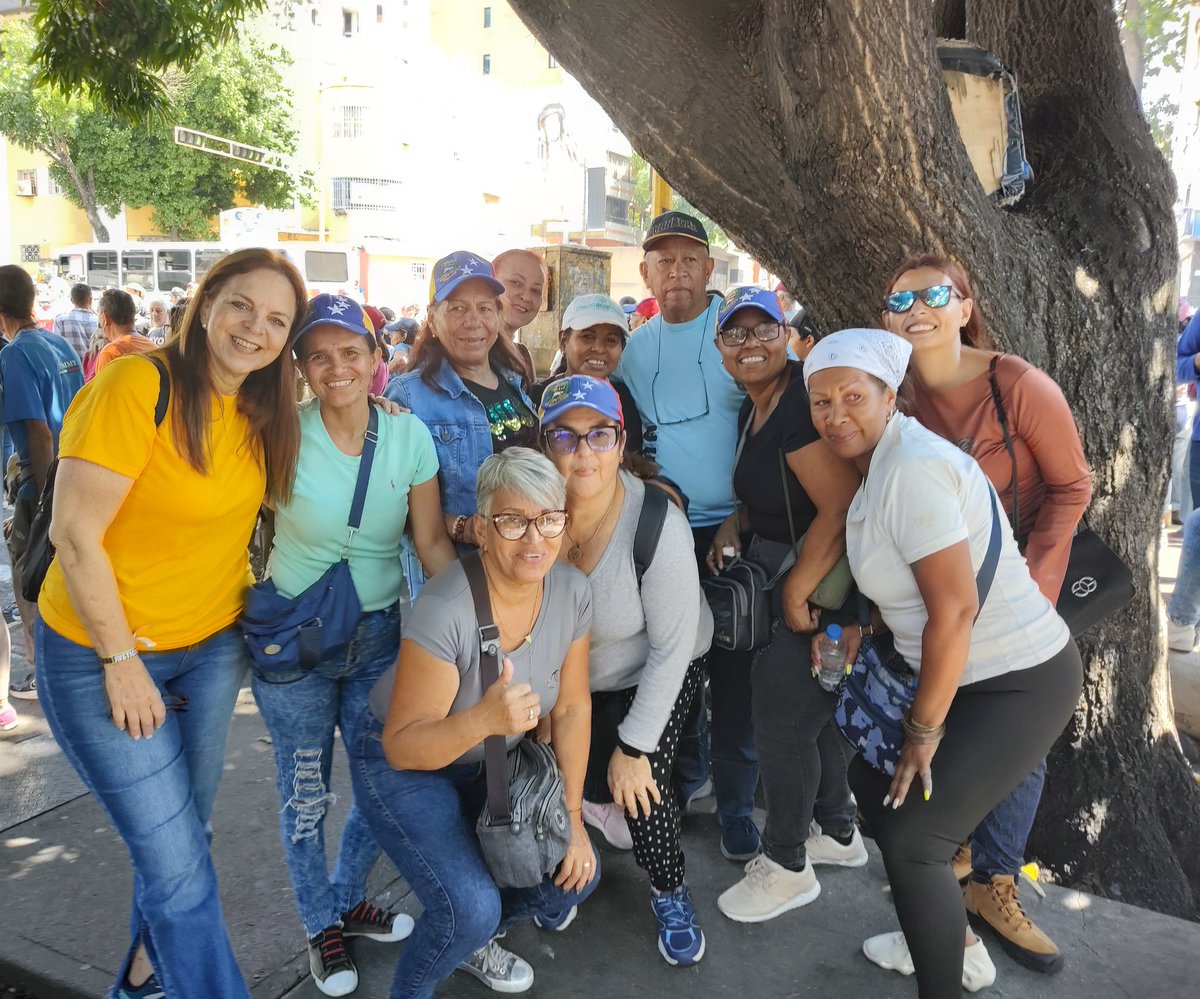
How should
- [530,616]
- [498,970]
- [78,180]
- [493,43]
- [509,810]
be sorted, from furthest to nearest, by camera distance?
[493,43] < [78,180] < [498,970] < [530,616] < [509,810]

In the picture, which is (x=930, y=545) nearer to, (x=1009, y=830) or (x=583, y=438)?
(x=583, y=438)

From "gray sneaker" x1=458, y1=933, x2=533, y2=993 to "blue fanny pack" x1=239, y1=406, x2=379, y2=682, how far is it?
1.01m

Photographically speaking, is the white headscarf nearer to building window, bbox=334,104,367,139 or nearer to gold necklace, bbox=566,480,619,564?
gold necklace, bbox=566,480,619,564

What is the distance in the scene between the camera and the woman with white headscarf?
2.18 metres

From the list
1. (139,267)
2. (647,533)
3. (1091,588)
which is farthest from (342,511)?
(139,267)

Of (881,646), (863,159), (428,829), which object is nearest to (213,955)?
(428,829)

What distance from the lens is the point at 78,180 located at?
109 feet

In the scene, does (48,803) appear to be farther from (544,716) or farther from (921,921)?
(921,921)

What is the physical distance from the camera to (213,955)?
7.45 ft

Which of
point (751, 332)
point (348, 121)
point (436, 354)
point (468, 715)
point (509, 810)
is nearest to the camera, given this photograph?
point (468, 715)

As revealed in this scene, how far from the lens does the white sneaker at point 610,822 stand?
3402 mm

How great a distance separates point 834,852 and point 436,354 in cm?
232

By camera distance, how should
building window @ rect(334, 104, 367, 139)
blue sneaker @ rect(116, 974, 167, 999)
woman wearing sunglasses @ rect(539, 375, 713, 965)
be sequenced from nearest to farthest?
blue sneaker @ rect(116, 974, 167, 999), woman wearing sunglasses @ rect(539, 375, 713, 965), building window @ rect(334, 104, 367, 139)

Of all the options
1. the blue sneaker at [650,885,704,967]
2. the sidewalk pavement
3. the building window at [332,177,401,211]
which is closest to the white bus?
the building window at [332,177,401,211]
